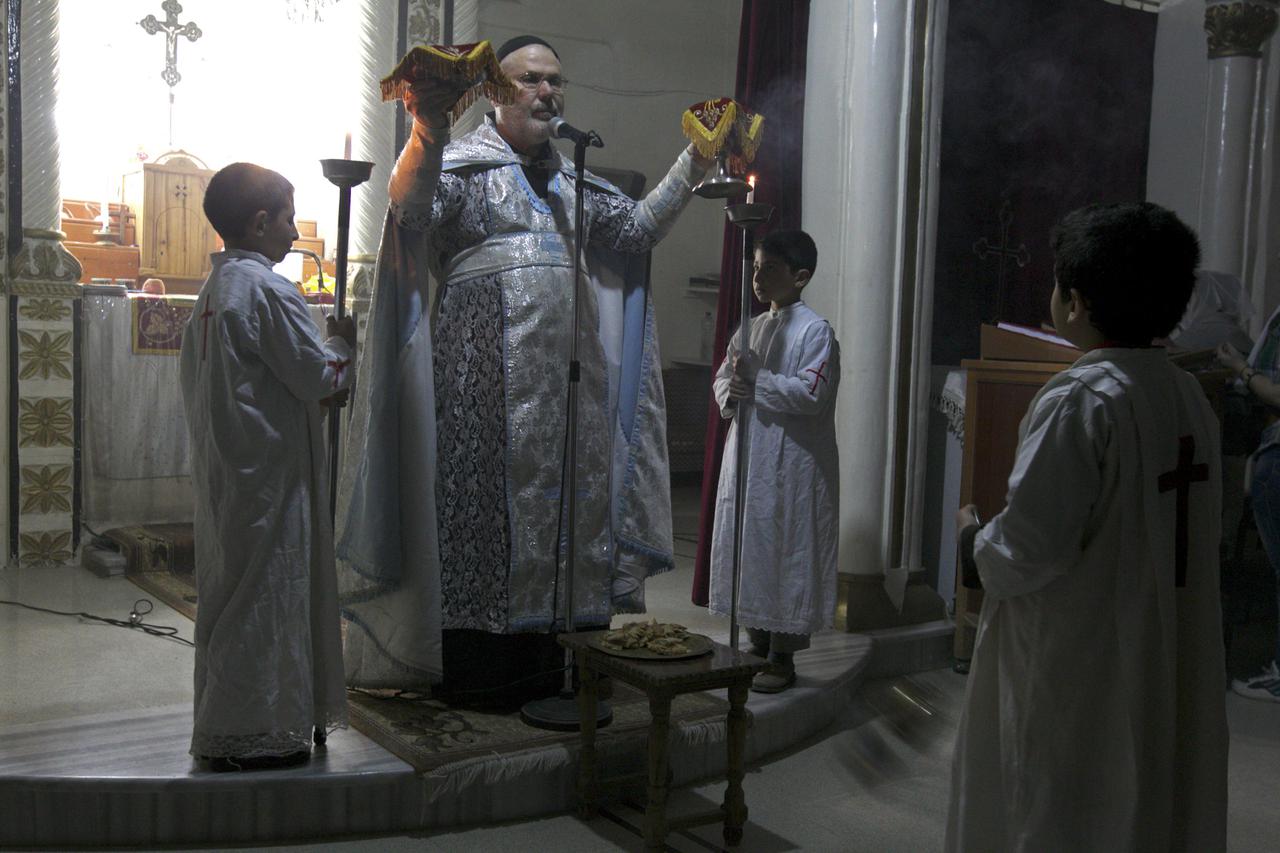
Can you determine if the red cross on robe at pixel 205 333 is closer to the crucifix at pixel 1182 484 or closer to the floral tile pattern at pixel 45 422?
the crucifix at pixel 1182 484

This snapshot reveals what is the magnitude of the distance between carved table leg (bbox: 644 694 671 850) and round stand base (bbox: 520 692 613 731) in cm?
41

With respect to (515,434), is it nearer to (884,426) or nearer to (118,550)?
(884,426)

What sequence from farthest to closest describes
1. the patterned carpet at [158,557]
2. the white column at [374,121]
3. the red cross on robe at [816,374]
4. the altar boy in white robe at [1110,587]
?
the white column at [374,121] < the patterned carpet at [158,557] < the red cross on robe at [816,374] < the altar boy in white robe at [1110,587]

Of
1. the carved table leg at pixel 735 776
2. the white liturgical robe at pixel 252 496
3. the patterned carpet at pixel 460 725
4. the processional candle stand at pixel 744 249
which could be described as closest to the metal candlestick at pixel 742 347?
the processional candle stand at pixel 744 249

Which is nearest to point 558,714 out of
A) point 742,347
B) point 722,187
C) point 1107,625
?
point 742,347

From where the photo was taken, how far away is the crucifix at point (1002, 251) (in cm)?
627

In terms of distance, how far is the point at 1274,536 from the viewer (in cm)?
477

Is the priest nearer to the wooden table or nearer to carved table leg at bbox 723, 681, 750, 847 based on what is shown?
the wooden table

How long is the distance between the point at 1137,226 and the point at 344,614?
2506 millimetres

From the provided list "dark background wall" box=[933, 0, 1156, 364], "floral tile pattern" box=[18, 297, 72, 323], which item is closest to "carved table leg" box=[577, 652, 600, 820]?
"dark background wall" box=[933, 0, 1156, 364]

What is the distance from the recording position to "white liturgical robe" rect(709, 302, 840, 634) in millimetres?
4004

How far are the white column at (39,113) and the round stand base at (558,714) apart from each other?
13.2 ft

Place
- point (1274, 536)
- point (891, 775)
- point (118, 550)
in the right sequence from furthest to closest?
point (118, 550) → point (1274, 536) → point (891, 775)

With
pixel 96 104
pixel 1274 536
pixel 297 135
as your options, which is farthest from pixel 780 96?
pixel 96 104
